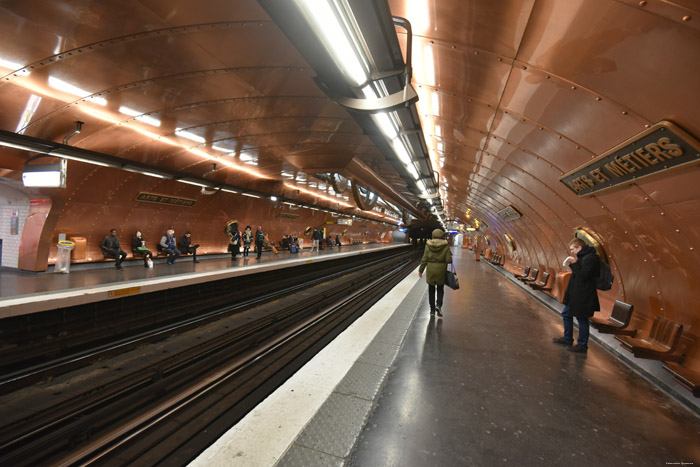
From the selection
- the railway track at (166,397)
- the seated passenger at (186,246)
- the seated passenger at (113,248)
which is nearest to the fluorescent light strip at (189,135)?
the railway track at (166,397)

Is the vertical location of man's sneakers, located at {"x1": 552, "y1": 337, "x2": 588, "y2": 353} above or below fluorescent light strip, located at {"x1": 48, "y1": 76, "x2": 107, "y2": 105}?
below

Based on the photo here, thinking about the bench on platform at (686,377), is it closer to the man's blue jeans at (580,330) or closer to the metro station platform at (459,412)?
the metro station platform at (459,412)

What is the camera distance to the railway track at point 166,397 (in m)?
2.90

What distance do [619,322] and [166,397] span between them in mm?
6606

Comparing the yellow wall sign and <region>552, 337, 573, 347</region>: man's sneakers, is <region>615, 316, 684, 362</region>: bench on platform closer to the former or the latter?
<region>552, 337, 573, 347</region>: man's sneakers

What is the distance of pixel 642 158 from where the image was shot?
293 centimetres

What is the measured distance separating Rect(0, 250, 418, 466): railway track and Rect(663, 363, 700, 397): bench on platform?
180 inches

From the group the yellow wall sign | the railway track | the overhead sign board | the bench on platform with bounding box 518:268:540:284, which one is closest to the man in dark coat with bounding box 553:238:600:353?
the railway track

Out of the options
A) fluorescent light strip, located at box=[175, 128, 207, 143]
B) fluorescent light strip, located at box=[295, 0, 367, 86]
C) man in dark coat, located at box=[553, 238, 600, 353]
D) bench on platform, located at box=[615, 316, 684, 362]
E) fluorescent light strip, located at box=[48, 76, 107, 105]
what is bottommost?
bench on platform, located at box=[615, 316, 684, 362]

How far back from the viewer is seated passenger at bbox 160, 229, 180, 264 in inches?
467

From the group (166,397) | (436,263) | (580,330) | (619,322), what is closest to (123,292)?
(166,397)

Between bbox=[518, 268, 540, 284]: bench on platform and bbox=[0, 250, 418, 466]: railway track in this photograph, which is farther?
bbox=[518, 268, 540, 284]: bench on platform

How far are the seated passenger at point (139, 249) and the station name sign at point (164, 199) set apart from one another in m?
1.46

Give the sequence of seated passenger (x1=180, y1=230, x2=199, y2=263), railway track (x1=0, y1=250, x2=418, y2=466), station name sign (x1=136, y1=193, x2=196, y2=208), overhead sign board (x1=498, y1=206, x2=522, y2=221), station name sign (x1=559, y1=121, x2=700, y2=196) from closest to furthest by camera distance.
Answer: station name sign (x1=559, y1=121, x2=700, y2=196) < railway track (x1=0, y1=250, x2=418, y2=466) < overhead sign board (x1=498, y1=206, x2=522, y2=221) < station name sign (x1=136, y1=193, x2=196, y2=208) < seated passenger (x1=180, y1=230, x2=199, y2=263)
